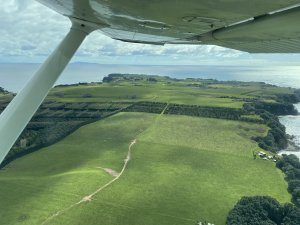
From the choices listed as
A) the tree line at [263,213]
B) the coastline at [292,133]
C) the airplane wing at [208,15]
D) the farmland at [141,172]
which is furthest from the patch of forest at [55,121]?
the airplane wing at [208,15]

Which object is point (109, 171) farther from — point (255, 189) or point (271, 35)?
point (271, 35)

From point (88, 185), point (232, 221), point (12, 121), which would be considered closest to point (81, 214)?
point (88, 185)

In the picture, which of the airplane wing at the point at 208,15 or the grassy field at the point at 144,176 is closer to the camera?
the airplane wing at the point at 208,15

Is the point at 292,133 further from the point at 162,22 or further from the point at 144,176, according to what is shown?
the point at 162,22

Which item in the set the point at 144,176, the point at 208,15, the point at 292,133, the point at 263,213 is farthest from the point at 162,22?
the point at 292,133

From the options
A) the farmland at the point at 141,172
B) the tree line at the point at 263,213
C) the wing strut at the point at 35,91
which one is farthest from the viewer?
the farmland at the point at 141,172

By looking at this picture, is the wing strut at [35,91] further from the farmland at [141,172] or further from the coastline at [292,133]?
the coastline at [292,133]

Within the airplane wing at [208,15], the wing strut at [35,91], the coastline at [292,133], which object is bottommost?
the coastline at [292,133]

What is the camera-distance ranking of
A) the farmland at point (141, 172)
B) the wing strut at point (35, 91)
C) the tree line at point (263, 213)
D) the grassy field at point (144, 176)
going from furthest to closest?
the farmland at point (141, 172) → the grassy field at point (144, 176) → the tree line at point (263, 213) → the wing strut at point (35, 91)
